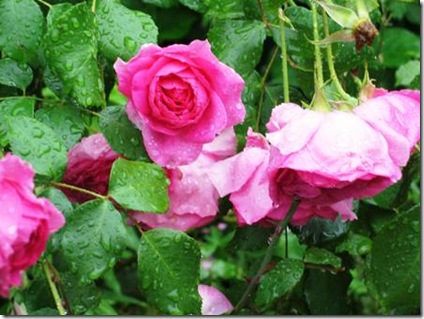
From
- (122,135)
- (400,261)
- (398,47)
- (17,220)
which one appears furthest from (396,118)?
(398,47)

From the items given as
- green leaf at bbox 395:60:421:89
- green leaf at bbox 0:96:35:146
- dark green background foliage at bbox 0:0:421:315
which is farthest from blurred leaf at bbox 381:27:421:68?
green leaf at bbox 0:96:35:146

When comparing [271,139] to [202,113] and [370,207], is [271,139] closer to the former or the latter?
[202,113]

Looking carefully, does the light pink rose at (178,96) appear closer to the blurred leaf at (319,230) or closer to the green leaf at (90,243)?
the green leaf at (90,243)

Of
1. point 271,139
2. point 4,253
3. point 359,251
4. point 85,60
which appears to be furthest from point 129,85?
point 359,251

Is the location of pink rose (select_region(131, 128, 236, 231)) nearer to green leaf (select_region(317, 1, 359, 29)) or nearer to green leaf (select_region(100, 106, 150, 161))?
green leaf (select_region(100, 106, 150, 161))

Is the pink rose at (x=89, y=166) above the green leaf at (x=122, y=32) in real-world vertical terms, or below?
below

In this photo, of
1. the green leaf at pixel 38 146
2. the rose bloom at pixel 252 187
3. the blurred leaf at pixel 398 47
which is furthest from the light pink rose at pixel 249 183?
the blurred leaf at pixel 398 47

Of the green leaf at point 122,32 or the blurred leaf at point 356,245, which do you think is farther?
the blurred leaf at point 356,245
